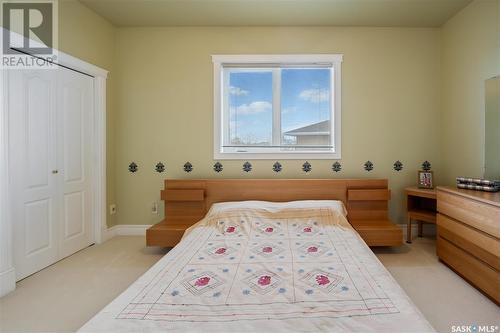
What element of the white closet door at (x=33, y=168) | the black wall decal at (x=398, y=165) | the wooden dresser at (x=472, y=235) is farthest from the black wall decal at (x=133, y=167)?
the wooden dresser at (x=472, y=235)

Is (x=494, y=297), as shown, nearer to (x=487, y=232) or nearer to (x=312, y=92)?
(x=487, y=232)

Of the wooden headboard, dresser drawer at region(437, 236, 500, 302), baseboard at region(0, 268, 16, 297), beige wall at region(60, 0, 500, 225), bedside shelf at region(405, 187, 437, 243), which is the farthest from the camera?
beige wall at region(60, 0, 500, 225)

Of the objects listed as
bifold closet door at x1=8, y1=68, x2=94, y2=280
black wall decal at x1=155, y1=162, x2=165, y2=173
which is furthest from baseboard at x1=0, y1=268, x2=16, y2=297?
black wall decal at x1=155, y1=162, x2=165, y2=173

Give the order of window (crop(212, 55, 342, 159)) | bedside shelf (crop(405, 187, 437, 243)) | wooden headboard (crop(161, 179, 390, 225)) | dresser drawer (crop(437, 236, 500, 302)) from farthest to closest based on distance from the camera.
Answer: window (crop(212, 55, 342, 159)), wooden headboard (crop(161, 179, 390, 225)), bedside shelf (crop(405, 187, 437, 243)), dresser drawer (crop(437, 236, 500, 302))

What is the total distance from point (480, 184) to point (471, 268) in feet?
2.36

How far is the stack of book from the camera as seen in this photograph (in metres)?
2.30

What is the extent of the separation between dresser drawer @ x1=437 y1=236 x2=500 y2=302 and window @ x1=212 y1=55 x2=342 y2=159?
159cm

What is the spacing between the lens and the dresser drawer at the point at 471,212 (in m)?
1.96

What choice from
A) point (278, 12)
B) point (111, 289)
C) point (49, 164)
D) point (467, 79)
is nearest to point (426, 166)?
point (467, 79)

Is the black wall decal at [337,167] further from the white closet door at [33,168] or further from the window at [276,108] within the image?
the white closet door at [33,168]

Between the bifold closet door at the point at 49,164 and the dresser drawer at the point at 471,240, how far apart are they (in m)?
3.70

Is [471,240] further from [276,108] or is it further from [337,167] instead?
[276,108]

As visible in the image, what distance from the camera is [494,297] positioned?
1.94 m

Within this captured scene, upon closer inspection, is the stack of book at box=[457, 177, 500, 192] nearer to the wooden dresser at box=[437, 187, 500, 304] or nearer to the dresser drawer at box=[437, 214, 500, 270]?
the wooden dresser at box=[437, 187, 500, 304]
